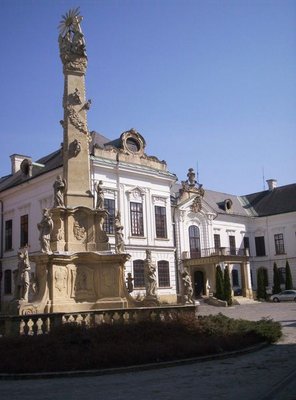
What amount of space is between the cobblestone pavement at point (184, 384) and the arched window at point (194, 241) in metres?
32.9

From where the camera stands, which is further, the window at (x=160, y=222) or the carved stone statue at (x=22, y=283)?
the window at (x=160, y=222)

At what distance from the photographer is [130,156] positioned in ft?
117

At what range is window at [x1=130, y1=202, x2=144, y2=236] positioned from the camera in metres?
35.1

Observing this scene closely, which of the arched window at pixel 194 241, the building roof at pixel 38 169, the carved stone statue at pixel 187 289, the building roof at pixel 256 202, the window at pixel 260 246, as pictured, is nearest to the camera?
the carved stone statue at pixel 187 289

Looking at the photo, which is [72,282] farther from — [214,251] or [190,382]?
[214,251]

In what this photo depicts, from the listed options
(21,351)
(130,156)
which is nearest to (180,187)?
(130,156)

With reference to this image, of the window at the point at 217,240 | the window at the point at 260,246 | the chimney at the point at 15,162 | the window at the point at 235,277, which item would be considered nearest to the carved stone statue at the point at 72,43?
the chimney at the point at 15,162

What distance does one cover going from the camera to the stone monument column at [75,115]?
1644 centimetres

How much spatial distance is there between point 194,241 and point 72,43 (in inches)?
1113

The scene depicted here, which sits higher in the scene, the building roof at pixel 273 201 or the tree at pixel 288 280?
the building roof at pixel 273 201

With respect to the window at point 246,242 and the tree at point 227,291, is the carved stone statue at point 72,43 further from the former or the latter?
the window at point 246,242

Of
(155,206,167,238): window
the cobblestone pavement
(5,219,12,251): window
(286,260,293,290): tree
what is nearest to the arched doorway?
(155,206,167,238): window

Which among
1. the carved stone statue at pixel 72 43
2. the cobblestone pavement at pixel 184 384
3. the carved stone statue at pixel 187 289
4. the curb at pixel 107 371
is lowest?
the cobblestone pavement at pixel 184 384

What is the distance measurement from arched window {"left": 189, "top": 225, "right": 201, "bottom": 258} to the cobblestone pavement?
3286 cm
